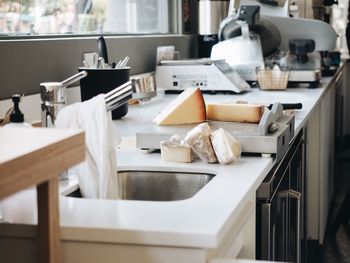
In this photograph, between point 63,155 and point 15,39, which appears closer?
point 63,155

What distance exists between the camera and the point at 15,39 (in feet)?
7.04

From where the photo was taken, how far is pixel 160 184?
5.58ft

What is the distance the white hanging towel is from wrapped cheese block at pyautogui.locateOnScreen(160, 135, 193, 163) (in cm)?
26

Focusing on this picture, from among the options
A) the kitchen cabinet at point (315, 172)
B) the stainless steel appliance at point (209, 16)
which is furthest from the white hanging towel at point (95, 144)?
the stainless steel appliance at point (209, 16)

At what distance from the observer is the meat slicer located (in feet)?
12.2

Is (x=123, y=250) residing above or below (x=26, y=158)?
below

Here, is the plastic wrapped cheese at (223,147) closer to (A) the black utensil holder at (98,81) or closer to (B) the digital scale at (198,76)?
(A) the black utensil holder at (98,81)

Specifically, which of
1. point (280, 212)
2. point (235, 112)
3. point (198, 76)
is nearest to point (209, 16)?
point (198, 76)

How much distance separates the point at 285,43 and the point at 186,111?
2.27 m

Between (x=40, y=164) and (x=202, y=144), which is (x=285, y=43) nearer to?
(x=202, y=144)

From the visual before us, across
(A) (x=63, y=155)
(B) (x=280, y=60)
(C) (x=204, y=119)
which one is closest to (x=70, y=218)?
(A) (x=63, y=155)

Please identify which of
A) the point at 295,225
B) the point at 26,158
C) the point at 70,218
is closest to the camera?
the point at 26,158

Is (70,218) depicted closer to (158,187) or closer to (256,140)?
(158,187)

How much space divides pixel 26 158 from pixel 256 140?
0.92 meters
